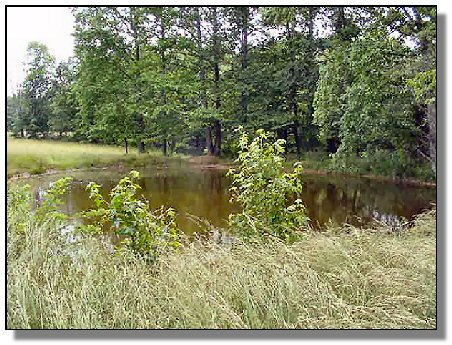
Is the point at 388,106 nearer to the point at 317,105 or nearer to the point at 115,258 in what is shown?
the point at 317,105

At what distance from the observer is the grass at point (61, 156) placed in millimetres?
2662

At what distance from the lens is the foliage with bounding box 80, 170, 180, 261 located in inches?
109

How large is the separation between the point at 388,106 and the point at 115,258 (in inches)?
80.3

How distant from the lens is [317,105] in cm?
306

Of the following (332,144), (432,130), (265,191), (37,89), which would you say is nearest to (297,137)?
(332,144)

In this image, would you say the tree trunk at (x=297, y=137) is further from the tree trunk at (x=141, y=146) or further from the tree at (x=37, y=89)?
the tree at (x=37, y=89)

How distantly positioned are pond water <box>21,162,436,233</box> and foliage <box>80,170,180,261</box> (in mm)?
93

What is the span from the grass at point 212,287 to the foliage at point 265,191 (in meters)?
0.42

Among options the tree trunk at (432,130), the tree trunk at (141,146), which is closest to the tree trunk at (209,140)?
the tree trunk at (141,146)

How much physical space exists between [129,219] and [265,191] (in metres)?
0.99

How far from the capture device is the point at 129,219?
2.80m

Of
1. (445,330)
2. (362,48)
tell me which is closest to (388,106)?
(362,48)

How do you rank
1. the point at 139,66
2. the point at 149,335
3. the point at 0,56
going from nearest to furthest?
1. the point at 149,335
2. the point at 0,56
3. the point at 139,66

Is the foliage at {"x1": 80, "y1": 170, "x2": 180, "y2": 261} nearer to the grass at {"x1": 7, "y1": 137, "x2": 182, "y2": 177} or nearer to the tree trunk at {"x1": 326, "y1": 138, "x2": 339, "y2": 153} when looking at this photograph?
the grass at {"x1": 7, "y1": 137, "x2": 182, "y2": 177}
